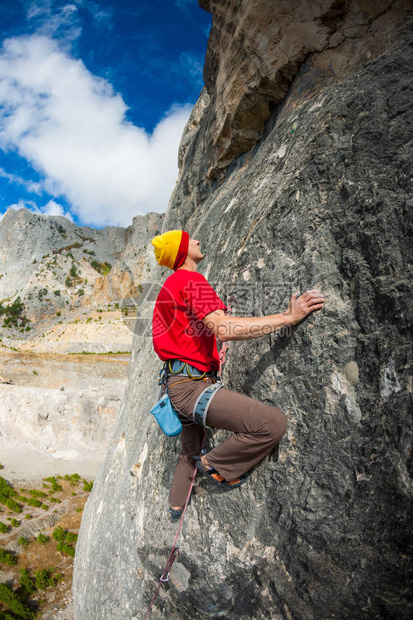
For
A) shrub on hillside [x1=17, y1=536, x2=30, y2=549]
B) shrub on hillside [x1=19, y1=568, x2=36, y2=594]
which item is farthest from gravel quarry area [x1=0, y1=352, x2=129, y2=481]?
A: shrub on hillside [x1=19, y1=568, x2=36, y2=594]

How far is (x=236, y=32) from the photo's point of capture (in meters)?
5.99

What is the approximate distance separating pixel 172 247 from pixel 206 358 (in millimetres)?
1136

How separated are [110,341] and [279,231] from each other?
1549 inches

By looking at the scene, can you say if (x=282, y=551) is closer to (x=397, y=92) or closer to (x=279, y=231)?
(x=279, y=231)

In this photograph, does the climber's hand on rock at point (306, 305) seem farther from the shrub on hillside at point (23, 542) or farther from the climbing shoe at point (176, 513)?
the shrub on hillside at point (23, 542)

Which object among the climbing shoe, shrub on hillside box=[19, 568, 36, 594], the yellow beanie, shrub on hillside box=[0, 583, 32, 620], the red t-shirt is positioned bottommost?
shrub on hillside box=[19, 568, 36, 594]

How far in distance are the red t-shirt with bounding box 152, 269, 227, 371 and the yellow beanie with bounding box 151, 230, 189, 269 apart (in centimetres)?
19

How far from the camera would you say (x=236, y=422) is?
2.88 metres

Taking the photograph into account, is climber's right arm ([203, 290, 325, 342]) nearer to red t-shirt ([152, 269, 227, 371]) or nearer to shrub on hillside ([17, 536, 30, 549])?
red t-shirt ([152, 269, 227, 371])

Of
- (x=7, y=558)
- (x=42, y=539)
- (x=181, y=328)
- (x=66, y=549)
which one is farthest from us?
(x=42, y=539)

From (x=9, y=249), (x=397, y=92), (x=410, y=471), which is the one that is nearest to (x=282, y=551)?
(x=410, y=471)

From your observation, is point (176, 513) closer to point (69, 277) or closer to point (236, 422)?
point (236, 422)

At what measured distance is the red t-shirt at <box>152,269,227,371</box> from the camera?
311 cm

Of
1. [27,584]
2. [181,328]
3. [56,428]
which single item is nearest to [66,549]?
[27,584]
